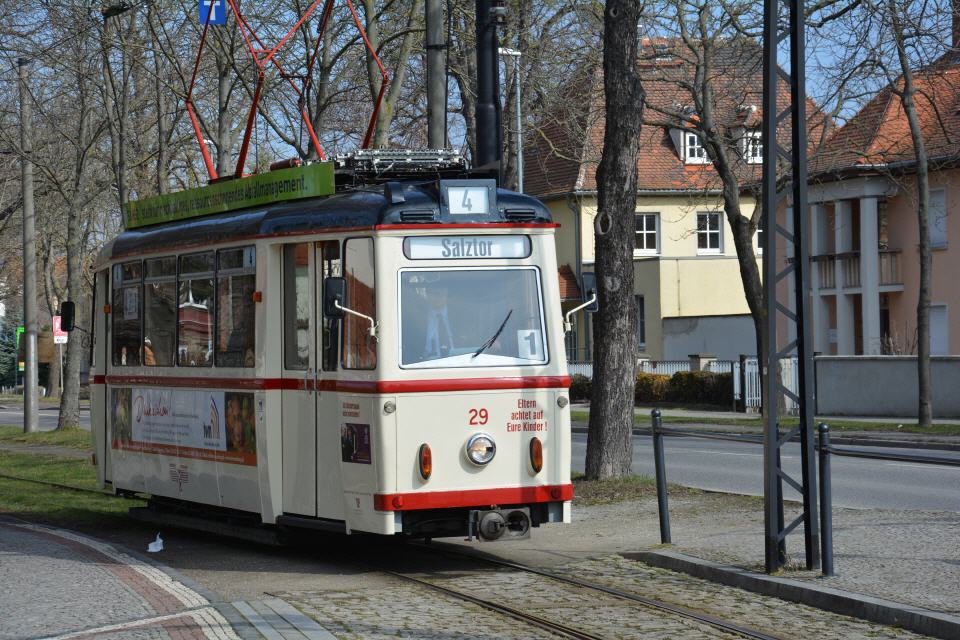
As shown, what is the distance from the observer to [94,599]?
32.8ft

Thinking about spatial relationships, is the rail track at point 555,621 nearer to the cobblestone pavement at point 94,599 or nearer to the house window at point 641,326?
the cobblestone pavement at point 94,599

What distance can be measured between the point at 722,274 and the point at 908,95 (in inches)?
1060

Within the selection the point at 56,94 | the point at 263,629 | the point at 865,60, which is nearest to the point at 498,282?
the point at 263,629

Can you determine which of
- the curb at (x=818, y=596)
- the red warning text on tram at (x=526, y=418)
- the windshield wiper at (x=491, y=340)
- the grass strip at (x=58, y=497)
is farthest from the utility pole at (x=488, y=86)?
the grass strip at (x=58, y=497)

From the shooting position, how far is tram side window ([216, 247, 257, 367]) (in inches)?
486

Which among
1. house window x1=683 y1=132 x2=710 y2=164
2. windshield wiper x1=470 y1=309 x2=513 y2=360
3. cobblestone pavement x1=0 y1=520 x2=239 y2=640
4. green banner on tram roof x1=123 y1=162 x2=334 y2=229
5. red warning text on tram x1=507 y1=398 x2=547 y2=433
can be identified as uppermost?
house window x1=683 y1=132 x2=710 y2=164

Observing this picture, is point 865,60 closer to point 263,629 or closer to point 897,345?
point 263,629

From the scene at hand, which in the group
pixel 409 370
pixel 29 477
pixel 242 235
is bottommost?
pixel 29 477

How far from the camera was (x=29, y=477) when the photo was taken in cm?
2353

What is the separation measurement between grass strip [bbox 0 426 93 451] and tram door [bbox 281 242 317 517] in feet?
64.1

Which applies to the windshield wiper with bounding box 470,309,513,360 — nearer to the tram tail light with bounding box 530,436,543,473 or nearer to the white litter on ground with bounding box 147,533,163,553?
the tram tail light with bounding box 530,436,543,473

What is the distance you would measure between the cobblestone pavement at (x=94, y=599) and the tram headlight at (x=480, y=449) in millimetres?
2301

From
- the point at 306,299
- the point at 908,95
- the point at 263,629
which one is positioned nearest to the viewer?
the point at 263,629

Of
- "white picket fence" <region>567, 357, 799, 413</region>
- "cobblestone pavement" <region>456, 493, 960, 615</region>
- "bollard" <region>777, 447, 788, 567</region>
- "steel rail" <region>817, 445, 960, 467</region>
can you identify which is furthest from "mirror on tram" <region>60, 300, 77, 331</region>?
"white picket fence" <region>567, 357, 799, 413</region>
